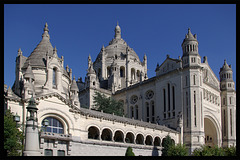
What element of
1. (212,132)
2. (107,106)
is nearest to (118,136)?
(107,106)

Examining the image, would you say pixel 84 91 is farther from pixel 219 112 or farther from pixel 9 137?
pixel 9 137

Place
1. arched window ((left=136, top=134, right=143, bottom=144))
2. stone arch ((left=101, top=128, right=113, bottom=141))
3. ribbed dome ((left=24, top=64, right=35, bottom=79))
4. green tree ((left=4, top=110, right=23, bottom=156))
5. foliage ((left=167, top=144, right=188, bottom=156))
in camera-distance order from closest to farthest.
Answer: green tree ((left=4, top=110, right=23, bottom=156))
ribbed dome ((left=24, top=64, right=35, bottom=79))
foliage ((left=167, top=144, right=188, bottom=156))
stone arch ((left=101, top=128, right=113, bottom=141))
arched window ((left=136, top=134, right=143, bottom=144))

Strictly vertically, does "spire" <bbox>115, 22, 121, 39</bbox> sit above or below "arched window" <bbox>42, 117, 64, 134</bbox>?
above

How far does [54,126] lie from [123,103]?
38.9 meters

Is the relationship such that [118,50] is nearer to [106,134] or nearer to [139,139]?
[139,139]

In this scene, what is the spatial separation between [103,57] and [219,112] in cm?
3653

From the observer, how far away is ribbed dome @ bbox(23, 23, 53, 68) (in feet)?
172

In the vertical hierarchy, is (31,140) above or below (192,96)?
below

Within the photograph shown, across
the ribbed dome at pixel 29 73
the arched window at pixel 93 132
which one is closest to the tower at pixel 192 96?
the arched window at pixel 93 132

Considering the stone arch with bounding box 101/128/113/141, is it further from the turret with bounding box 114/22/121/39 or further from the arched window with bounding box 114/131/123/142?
the turret with bounding box 114/22/121/39

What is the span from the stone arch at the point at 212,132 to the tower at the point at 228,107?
2.33m

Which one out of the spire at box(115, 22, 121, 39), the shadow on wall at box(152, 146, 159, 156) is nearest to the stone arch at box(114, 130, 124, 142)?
the shadow on wall at box(152, 146, 159, 156)

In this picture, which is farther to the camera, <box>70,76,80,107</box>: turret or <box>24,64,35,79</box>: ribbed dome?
<box>70,76,80,107</box>: turret

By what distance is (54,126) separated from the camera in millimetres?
46438
